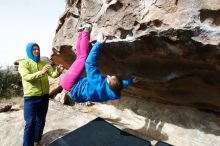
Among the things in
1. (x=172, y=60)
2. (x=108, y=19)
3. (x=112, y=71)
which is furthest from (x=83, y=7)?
(x=172, y=60)

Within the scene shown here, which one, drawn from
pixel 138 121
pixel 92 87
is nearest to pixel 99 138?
pixel 92 87

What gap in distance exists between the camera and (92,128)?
658 cm

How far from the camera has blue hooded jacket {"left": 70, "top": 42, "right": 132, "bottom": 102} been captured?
5.17 metres

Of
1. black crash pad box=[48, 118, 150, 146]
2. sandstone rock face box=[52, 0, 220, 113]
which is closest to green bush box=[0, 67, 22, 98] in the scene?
sandstone rock face box=[52, 0, 220, 113]

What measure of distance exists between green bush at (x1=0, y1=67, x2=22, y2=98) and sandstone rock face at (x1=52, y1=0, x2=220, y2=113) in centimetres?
1128

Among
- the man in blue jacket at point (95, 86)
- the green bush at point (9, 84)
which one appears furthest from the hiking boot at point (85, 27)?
the green bush at point (9, 84)

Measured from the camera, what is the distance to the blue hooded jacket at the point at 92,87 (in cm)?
517

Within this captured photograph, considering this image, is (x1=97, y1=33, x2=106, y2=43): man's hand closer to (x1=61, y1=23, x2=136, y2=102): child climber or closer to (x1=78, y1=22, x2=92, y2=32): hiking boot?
(x1=61, y1=23, x2=136, y2=102): child climber

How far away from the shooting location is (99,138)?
6266 mm

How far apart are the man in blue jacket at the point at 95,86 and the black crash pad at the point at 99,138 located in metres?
0.96

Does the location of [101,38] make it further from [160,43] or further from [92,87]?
[160,43]

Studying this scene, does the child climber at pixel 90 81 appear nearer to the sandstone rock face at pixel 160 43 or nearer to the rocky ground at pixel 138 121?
the sandstone rock face at pixel 160 43

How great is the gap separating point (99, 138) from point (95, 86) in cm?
145

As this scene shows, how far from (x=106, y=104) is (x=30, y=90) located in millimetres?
2966
